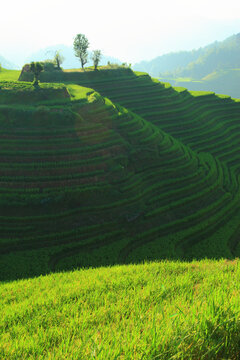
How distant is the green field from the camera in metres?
4.02

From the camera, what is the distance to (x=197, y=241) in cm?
1967

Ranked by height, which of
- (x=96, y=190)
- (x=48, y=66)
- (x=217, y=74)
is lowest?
(x=96, y=190)

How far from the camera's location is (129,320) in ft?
10.8

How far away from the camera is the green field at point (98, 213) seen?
13.2 ft

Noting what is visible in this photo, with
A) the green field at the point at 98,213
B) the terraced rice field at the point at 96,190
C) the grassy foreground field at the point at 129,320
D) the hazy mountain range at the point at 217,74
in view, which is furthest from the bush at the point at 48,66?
the hazy mountain range at the point at 217,74

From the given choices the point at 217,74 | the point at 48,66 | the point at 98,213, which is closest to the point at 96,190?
the point at 98,213

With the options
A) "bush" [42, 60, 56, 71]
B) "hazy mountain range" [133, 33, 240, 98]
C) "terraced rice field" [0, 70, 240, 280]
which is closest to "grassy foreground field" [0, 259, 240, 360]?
"terraced rice field" [0, 70, 240, 280]

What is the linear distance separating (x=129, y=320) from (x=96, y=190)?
16.8 meters

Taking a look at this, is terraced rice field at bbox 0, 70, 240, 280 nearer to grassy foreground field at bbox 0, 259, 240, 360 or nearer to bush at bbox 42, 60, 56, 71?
grassy foreground field at bbox 0, 259, 240, 360

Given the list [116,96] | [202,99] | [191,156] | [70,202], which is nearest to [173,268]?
[70,202]

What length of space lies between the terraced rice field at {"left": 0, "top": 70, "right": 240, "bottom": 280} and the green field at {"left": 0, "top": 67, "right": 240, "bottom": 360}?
0.09m

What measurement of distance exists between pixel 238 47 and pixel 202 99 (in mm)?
196615

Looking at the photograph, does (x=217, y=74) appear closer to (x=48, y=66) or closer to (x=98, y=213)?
(x=48, y=66)

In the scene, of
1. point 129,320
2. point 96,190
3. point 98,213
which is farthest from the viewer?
point 96,190
